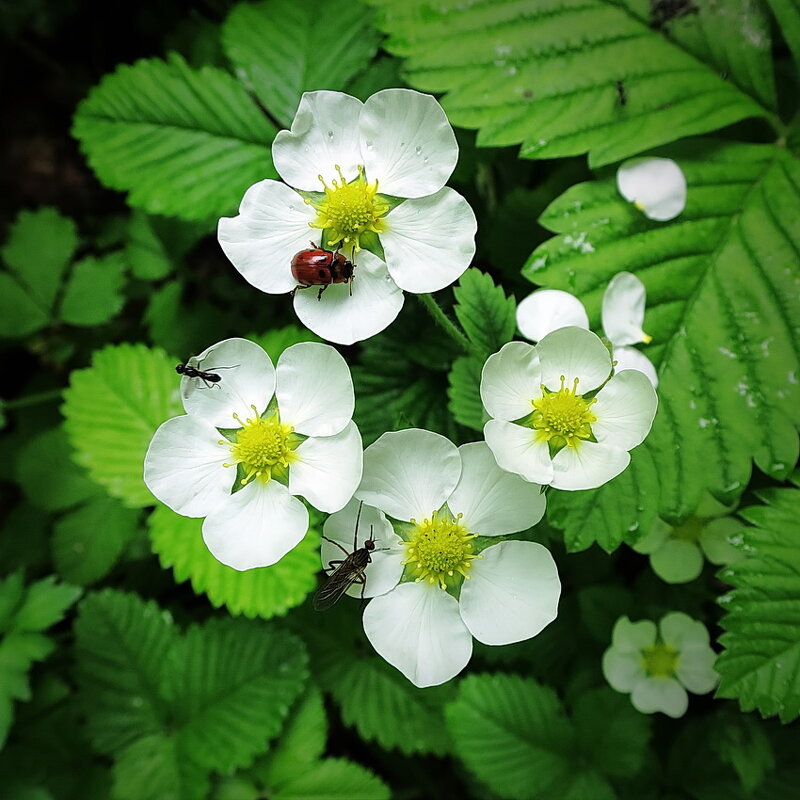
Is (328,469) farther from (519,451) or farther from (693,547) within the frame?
(693,547)

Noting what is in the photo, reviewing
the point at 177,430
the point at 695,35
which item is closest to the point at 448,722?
the point at 177,430

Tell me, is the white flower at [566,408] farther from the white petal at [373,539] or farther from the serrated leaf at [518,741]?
the serrated leaf at [518,741]

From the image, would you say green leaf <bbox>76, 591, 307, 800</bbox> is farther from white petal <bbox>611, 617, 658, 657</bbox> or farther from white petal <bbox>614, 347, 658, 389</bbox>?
white petal <bbox>614, 347, 658, 389</bbox>

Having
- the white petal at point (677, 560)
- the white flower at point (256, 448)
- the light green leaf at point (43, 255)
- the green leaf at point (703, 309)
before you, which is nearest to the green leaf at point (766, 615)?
the green leaf at point (703, 309)

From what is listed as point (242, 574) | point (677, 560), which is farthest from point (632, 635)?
point (242, 574)

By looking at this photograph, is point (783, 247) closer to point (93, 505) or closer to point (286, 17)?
point (286, 17)

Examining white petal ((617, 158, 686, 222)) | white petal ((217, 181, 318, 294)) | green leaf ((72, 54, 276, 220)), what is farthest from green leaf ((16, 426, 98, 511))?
white petal ((617, 158, 686, 222))

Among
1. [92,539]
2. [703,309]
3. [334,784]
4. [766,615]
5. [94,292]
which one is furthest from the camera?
[94,292]
